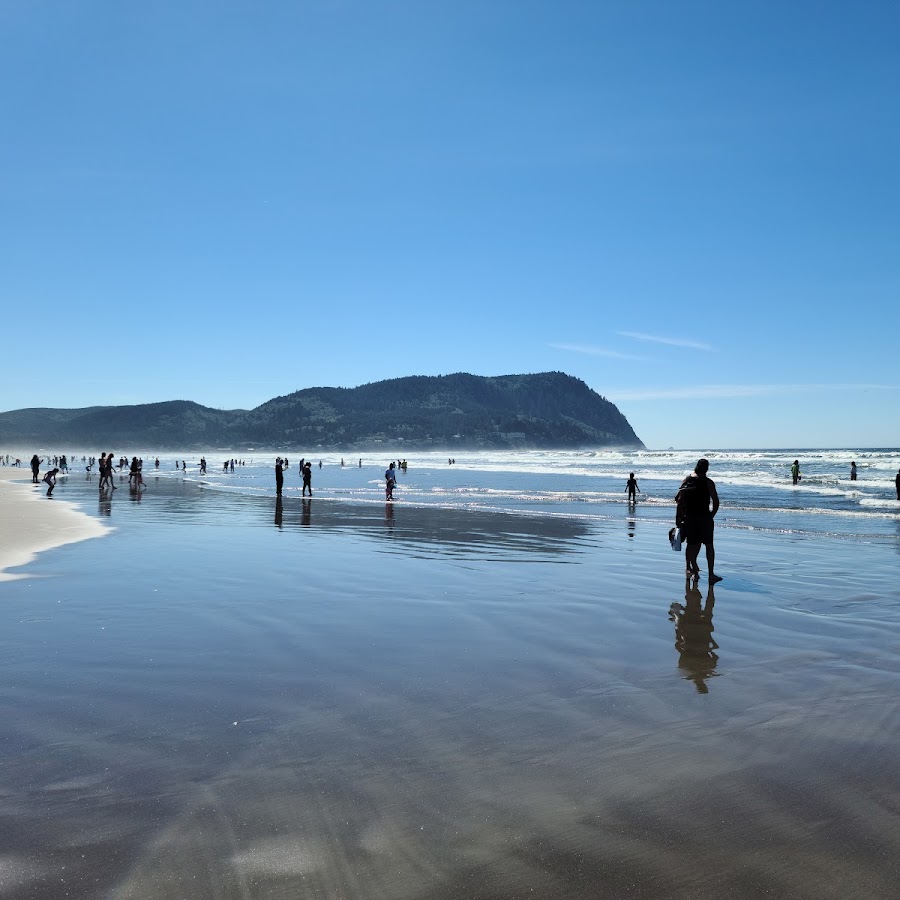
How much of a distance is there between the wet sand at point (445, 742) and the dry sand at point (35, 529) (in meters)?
3.52

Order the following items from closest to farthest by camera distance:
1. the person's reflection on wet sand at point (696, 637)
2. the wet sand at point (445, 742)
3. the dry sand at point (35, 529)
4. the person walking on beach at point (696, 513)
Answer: the wet sand at point (445, 742) < the person's reflection on wet sand at point (696, 637) < the person walking on beach at point (696, 513) < the dry sand at point (35, 529)

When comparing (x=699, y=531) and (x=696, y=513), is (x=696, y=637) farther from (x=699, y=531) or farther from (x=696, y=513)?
(x=696, y=513)

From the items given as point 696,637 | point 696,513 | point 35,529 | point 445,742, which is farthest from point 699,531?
point 35,529

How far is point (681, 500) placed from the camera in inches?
467

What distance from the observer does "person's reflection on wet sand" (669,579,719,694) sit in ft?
21.4

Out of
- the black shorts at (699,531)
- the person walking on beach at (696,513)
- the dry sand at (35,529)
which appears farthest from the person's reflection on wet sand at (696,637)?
the dry sand at (35,529)

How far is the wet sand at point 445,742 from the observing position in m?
3.39

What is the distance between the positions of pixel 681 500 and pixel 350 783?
893 cm

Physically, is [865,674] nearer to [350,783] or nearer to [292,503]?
[350,783]

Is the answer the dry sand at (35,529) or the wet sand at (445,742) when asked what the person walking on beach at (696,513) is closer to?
the wet sand at (445,742)

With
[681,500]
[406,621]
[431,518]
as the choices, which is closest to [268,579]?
[406,621]

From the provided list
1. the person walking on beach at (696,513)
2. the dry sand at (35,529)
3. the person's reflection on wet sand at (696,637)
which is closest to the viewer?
the person's reflection on wet sand at (696,637)

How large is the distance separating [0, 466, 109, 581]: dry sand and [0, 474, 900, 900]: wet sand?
3521 mm

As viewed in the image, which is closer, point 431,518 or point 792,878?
point 792,878
